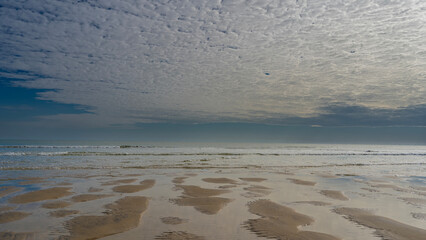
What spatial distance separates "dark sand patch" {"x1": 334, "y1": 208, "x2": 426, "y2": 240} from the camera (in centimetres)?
572

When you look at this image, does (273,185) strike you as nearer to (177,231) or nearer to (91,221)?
(177,231)

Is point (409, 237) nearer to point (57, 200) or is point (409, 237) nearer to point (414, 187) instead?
point (414, 187)

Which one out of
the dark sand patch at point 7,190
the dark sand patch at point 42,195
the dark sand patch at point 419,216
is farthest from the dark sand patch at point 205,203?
the dark sand patch at point 7,190

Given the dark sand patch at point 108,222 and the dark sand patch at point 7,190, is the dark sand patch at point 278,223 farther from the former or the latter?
the dark sand patch at point 7,190

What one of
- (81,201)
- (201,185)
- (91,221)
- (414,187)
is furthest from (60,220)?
(414,187)

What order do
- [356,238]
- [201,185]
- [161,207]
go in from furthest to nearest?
1. [201,185]
2. [161,207]
3. [356,238]

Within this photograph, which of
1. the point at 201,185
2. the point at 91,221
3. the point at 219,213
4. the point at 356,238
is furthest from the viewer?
the point at 201,185

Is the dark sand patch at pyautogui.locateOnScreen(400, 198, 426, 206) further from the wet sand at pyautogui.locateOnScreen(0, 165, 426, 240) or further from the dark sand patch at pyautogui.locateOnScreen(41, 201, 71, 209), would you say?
the dark sand patch at pyautogui.locateOnScreen(41, 201, 71, 209)

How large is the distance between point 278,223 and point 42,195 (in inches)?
339

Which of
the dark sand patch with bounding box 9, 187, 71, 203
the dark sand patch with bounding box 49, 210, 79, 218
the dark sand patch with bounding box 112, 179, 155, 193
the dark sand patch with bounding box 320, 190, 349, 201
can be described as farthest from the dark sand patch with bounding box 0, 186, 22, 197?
the dark sand patch with bounding box 320, 190, 349, 201

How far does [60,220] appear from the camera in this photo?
21.5ft

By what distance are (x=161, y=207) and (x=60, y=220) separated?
271 cm

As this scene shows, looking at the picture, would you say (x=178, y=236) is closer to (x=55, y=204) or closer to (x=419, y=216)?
(x=55, y=204)

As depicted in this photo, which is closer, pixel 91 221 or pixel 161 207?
pixel 91 221
